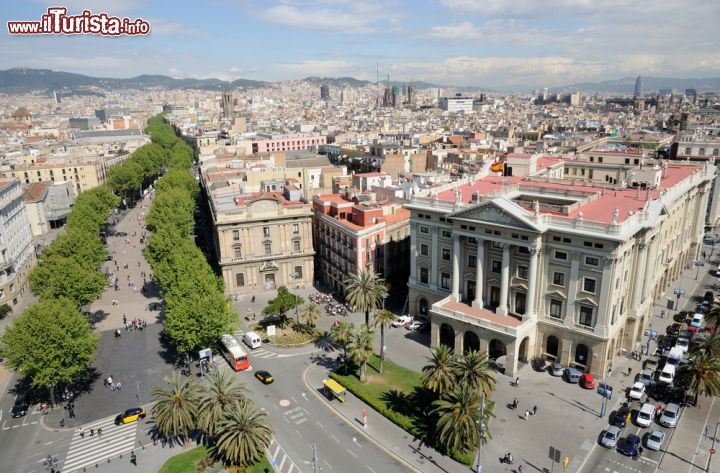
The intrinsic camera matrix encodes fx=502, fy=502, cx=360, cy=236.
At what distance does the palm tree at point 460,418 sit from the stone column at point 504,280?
20.9 meters

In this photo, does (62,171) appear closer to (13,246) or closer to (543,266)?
(13,246)

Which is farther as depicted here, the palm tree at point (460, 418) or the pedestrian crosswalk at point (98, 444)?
the pedestrian crosswalk at point (98, 444)

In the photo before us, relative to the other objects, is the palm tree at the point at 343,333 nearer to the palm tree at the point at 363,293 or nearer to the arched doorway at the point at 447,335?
the palm tree at the point at 363,293

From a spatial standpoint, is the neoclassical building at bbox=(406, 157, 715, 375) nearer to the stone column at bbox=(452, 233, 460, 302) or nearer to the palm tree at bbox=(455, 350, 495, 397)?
the stone column at bbox=(452, 233, 460, 302)

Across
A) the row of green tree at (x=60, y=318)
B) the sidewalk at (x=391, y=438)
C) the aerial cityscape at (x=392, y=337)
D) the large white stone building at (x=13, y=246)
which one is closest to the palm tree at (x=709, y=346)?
the aerial cityscape at (x=392, y=337)

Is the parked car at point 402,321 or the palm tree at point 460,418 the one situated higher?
the palm tree at point 460,418

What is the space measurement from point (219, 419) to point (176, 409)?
4601 mm

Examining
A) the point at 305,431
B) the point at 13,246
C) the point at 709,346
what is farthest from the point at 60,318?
the point at 709,346

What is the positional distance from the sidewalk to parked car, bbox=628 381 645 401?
23.9 metres

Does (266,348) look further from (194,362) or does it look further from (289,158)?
(289,158)

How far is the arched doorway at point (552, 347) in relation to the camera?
66688 mm

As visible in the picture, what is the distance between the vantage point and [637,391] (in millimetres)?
58719

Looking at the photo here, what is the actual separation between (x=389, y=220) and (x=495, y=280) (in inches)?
1022

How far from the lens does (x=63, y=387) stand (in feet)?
212
